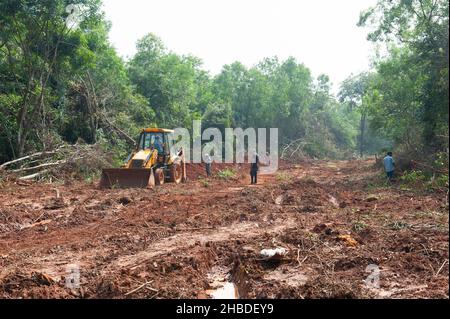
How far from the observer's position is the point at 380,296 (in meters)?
5.17

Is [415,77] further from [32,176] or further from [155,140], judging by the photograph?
[32,176]

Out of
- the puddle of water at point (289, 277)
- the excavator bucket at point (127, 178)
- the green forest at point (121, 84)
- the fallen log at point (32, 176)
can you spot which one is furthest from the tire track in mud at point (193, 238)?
the fallen log at point (32, 176)

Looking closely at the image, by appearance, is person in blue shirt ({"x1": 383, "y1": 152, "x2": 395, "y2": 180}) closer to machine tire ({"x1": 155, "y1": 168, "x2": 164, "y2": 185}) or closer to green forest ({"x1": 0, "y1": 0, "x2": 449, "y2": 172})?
green forest ({"x1": 0, "y1": 0, "x2": 449, "y2": 172})

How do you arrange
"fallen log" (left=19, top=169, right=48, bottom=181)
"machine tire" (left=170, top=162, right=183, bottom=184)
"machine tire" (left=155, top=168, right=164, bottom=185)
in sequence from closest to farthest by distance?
"fallen log" (left=19, top=169, right=48, bottom=181)
"machine tire" (left=155, top=168, right=164, bottom=185)
"machine tire" (left=170, top=162, right=183, bottom=184)

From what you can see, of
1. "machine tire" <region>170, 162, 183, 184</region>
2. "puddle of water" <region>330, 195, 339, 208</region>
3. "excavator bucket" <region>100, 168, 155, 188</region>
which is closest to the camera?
"puddle of water" <region>330, 195, 339, 208</region>

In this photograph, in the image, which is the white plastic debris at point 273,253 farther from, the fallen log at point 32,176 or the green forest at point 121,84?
the fallen log at point 32,176

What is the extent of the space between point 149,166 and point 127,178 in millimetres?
1092

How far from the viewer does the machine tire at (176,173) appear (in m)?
18.0

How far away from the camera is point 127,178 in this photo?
15.7m

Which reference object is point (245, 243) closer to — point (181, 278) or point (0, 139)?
point (181, 278)

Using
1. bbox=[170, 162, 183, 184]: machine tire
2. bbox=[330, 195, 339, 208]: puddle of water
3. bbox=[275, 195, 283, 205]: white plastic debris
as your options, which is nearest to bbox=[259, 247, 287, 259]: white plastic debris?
bbox=[330, 195, 339, 208]: puddle of water

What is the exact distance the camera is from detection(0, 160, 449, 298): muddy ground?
5652 mm

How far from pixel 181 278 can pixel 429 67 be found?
14536 mm

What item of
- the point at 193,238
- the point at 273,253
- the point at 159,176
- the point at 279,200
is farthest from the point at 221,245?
the point at 159,176
